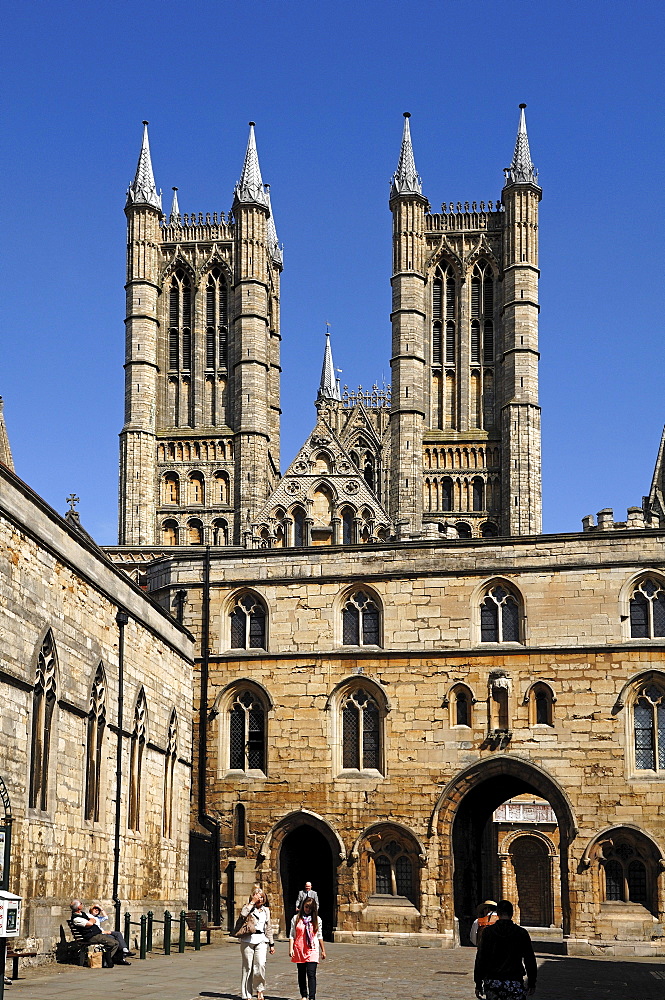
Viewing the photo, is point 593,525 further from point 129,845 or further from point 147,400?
point 147,400

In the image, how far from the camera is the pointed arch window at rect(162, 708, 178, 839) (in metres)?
34.7

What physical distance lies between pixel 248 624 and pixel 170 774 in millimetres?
5308

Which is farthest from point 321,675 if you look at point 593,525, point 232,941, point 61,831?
point 61,831

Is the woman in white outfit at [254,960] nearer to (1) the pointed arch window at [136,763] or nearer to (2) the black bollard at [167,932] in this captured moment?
(2) the black bollard at [167,932]

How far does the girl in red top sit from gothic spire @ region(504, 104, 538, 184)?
225ft

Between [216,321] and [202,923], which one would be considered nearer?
[202,923]

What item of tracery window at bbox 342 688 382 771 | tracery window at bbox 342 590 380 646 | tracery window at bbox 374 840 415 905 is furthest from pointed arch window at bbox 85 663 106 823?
tracery window at bbox 374 840 415 905

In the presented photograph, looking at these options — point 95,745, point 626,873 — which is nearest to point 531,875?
point 626,873

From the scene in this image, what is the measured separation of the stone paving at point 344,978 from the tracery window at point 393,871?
10.9ft

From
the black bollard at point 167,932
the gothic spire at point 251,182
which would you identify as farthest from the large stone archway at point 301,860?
the gothic spire at point 251,182

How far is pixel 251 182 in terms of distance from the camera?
288 feet

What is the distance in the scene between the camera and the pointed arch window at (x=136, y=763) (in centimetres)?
3133

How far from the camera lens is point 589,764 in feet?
119

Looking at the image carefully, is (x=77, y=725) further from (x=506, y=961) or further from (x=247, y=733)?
(x=506, y=961)
